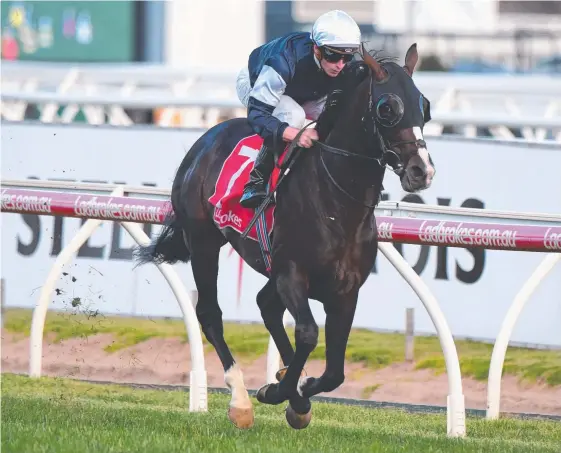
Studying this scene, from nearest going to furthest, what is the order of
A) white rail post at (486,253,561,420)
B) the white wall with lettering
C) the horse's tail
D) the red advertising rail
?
1. the red advertising rail
2. white rail post at (486,253,561,420)
3. the horse's tail
4. the white wall with lettering

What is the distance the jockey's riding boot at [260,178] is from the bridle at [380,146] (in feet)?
0.75

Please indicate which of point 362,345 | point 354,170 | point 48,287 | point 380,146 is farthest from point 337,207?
point 362,345

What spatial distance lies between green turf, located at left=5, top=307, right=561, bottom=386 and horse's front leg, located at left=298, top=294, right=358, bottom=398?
7.75ft

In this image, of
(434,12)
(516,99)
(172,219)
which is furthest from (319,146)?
(434,12)

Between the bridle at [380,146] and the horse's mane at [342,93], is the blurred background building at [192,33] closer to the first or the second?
the horse's mane at [342,93]

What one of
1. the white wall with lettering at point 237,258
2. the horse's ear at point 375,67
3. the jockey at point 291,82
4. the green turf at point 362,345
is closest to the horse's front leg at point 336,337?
the jockey at point 291,82

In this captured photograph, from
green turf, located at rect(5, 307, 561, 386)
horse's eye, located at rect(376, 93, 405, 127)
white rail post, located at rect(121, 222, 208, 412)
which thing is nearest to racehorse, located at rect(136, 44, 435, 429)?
horse's eye, located at rect(376, 93, 405, 127)

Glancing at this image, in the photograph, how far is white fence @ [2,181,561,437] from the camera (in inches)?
241

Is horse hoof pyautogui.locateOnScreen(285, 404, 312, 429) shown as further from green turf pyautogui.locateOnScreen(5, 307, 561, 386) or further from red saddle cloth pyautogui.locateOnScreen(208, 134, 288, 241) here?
green turf pyautogui.locateOnScreen(5, 307, 561, 386)

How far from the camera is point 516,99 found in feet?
43.3

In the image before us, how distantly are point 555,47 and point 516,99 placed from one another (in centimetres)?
1918

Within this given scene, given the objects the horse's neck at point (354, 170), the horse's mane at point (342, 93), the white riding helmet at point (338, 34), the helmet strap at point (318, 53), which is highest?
the white riding helmet at point (338, 34)

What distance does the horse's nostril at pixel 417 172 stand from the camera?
495 centimetres

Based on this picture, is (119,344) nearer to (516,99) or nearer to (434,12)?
(516,99)
